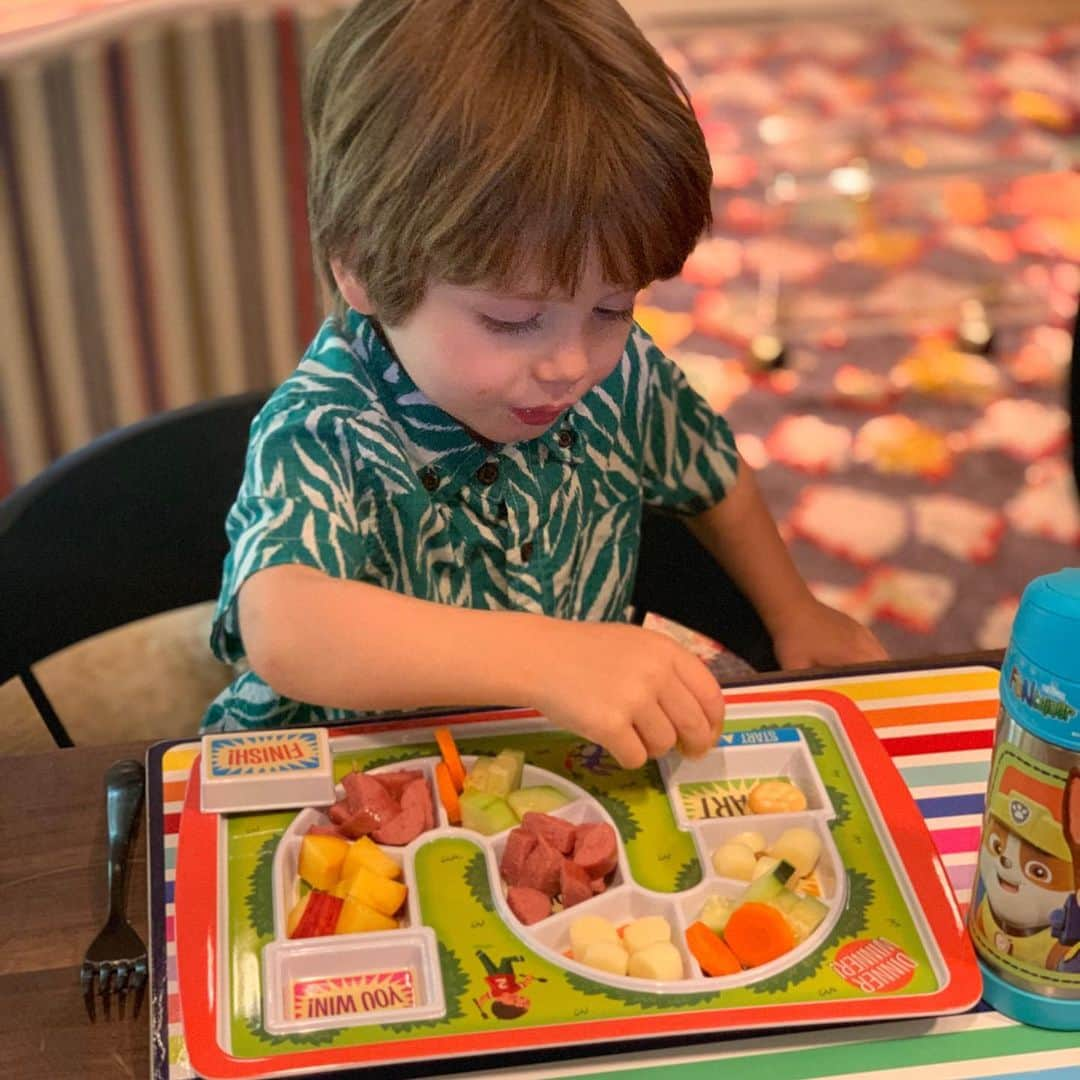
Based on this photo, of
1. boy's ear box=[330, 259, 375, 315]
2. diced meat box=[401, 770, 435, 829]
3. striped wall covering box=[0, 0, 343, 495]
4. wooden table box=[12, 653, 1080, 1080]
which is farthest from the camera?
striped wall covering box=[0, 0, 343, 495]

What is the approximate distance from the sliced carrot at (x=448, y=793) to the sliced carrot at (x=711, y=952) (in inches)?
6.3

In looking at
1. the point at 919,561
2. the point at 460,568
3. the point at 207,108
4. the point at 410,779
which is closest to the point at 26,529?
the point at 460,568

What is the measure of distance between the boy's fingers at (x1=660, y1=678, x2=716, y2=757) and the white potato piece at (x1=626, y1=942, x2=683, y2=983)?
5.7 inches

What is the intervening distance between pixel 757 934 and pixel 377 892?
0.69ft

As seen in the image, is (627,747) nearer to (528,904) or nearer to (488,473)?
(528,904)

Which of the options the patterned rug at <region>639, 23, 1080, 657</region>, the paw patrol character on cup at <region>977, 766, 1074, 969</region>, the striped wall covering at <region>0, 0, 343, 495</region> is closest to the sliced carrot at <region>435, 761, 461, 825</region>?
the paw patrol character on cup at <region>977, 766, 1074, 969</region>

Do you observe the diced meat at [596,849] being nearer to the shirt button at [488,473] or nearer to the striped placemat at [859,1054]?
the striped placemat at [859,1054]

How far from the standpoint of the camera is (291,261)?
2.07 meters

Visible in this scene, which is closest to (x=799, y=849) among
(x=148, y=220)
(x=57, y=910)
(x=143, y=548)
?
(x=57, y=910)

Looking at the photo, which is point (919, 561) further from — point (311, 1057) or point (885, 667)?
point (311, 1057)

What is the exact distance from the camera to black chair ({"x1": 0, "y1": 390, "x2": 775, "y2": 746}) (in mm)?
1256

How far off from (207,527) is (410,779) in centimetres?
52

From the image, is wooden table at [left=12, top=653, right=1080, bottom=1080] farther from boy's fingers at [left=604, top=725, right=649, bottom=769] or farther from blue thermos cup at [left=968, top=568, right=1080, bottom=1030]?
blue thermos cup at [left=968, top=568, right=1080, bottom=1030]

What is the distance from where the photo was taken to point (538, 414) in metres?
0.99
